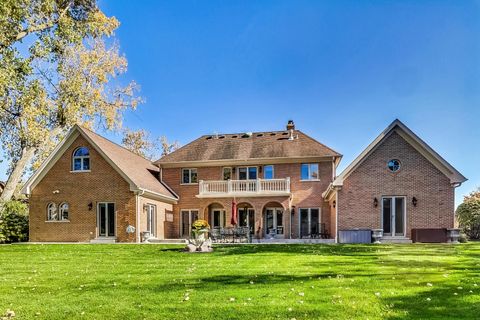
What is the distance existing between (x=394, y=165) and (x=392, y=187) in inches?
44.9

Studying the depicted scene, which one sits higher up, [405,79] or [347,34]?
[347,34]

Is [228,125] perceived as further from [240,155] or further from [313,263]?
[313,263]

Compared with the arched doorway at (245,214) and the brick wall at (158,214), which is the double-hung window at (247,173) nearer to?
the arched doorway at (245,214)

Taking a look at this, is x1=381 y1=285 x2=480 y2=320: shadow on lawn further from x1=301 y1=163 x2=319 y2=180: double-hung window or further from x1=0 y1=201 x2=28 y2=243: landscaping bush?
x1=0 y1=201 x2=28 y2=243: landscaping bush

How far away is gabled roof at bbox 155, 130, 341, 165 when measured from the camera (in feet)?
83.1

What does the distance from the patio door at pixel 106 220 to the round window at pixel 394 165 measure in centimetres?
1495

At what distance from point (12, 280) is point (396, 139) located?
17.7 m

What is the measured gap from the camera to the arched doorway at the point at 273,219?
25.5 metres

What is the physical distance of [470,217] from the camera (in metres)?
27.8

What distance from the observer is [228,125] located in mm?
32656

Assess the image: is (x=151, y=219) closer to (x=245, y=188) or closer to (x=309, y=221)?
(x=245, y=188)

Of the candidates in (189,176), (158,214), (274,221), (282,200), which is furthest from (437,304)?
(189,176)

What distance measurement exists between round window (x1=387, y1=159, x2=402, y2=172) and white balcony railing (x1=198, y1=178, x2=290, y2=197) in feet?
21.9

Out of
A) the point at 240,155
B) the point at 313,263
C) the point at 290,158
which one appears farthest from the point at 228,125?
the point at 313,263
